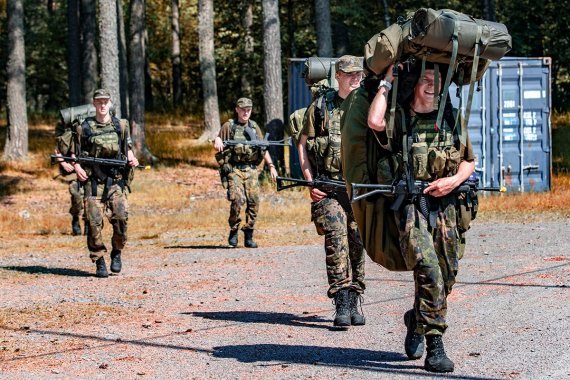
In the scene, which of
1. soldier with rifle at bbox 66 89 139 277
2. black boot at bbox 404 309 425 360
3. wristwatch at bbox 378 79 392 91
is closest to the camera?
wristwatch at bbox 378 79 392 91

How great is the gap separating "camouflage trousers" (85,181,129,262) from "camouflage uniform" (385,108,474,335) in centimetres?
637

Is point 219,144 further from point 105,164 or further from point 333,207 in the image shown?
point 333,207

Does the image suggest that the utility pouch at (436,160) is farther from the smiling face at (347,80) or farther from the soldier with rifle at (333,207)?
the soldier with rifle at (333,207)

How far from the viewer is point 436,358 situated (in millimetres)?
A: 7387

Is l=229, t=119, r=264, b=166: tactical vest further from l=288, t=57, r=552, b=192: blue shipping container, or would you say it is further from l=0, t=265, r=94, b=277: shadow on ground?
l=288, t=57, r=552, b=192: blue shipping container

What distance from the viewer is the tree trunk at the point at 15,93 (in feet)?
104

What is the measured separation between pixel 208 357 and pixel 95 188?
5.39 metres

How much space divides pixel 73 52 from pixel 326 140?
31.8 m

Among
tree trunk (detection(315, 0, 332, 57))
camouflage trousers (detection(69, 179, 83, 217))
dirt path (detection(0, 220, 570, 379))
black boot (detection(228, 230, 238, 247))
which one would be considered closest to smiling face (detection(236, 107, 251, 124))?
black boot (detection(228, 230, 238, 247))

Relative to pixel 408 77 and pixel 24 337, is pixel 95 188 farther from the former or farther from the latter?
pixel 408 77

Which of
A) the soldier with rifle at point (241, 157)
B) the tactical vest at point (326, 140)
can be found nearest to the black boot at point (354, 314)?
the tactical vest at point (326, 140)

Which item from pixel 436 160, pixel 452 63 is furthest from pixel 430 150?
pixel 452 63

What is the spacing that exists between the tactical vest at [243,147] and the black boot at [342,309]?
6751 mm

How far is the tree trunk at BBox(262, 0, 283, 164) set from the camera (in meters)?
27.5
